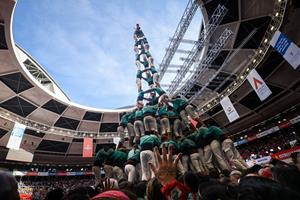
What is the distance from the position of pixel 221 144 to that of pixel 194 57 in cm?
1024

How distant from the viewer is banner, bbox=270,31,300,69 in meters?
8.91

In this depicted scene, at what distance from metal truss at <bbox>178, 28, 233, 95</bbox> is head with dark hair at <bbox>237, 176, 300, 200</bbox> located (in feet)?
43.9

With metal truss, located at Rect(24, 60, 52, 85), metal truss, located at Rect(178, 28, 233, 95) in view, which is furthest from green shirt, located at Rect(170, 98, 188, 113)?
metal truss, located at Rect(24, 60, 52, 85)

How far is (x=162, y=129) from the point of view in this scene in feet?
22.6

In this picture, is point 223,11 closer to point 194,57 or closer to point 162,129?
point 194,57

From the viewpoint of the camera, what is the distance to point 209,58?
1501 cm

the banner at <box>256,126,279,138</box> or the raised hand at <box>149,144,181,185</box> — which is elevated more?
the banner at <box>256,126,279,138</box>

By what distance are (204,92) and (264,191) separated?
62.0 feet

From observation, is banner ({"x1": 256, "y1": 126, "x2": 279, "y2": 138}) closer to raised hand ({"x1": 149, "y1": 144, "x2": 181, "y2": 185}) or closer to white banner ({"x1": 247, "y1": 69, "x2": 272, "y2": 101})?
white banner ({"x1": 247, "y1": 69, "x2": 272, "y2": 101})

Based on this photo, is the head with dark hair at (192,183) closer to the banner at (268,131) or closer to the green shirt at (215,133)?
the green shirt at (215,133)

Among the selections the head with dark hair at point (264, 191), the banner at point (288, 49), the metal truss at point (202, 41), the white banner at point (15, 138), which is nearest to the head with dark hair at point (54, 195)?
the head with dark hair at point (264, 191)

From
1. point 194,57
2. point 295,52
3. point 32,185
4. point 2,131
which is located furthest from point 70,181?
point 295,52

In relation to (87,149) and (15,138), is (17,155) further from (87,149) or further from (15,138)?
(87,149)

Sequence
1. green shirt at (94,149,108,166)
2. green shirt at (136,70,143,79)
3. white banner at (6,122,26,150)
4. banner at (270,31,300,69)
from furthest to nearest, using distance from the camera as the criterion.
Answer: white banner at (6,122,26,150)
green shirt at (136,70,143,79)
banner at (270,31,300,69)
green shirt at (94,149,108,166)
